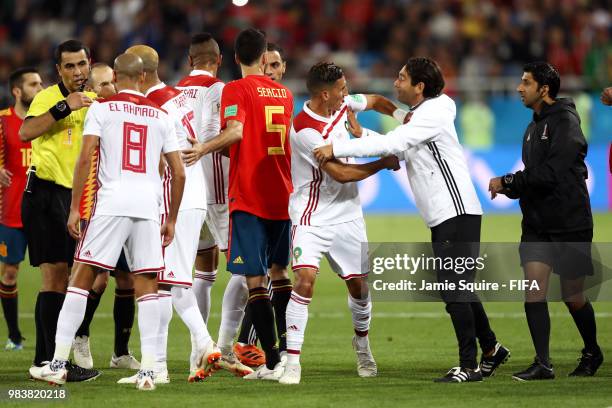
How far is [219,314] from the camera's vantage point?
12.7 metres

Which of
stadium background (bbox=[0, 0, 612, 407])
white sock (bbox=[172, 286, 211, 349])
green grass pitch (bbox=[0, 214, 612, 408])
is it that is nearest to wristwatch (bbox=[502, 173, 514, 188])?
green grass pitch (bbox=[0, 214, 612, 408])

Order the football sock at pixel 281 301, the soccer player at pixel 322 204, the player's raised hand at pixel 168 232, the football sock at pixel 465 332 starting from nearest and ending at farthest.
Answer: the player's raised hand at pixel 168 232, the football sock at pixel 465 332, the soccer player at pixel 322 204, the football sock at pixel 281 301

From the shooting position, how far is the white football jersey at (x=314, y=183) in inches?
340

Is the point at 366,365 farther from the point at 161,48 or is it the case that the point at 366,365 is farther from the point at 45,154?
the point at 161,48

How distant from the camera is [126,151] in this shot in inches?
313

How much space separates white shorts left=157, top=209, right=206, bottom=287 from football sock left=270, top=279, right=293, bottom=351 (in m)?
0.77

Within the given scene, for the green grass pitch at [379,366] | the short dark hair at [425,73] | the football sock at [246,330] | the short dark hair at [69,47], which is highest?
the short dark hair at [69,47]

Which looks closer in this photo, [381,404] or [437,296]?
[381,404]

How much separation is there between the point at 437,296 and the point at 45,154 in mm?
3132

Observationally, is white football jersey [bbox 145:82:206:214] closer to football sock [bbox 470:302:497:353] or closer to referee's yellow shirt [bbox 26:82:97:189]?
referee's yellow shirt [bbox 26:82:97:189]

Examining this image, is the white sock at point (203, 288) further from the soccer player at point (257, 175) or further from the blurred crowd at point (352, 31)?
the blurred crowd at point (352, 31)

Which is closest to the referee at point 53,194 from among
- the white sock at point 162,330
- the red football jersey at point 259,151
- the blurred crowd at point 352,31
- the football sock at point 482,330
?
the white sock at point 162,330

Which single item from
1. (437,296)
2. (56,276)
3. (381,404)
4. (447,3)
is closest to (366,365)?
(437,296)

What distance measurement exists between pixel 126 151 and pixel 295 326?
5.72 feet
